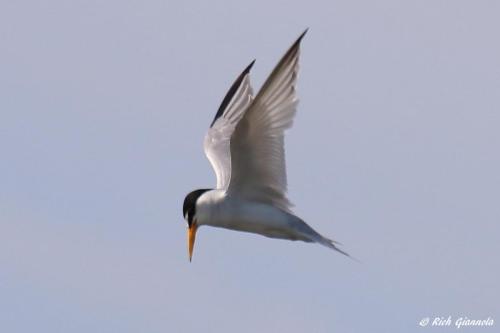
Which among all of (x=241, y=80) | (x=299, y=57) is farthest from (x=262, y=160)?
(x=241, y=80)

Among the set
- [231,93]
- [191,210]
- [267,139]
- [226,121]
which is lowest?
[191,210]

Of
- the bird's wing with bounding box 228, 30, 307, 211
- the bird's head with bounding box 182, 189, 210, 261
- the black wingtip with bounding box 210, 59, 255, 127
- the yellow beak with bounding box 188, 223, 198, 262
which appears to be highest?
the black wingtip with bounding box 210, 59, 255, 127

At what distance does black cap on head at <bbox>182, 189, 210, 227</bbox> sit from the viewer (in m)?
→ 14.2

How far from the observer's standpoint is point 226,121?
53.3 feet

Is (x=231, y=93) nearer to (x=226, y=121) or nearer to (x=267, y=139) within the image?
(x=226, y=121)

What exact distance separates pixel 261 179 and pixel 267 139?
507 mm

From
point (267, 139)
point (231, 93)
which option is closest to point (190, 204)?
point (267, 139)

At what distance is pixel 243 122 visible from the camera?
13234 mm

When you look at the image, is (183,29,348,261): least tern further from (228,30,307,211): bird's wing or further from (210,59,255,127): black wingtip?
(210,59,255,127): black wingtip

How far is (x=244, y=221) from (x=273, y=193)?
0.37 meters

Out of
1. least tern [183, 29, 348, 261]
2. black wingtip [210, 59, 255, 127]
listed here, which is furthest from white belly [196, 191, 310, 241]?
black wingtip [210, 59, 255, 127]

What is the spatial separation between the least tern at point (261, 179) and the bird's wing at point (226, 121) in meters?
0.69

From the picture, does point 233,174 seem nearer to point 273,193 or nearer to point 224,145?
point 273,193

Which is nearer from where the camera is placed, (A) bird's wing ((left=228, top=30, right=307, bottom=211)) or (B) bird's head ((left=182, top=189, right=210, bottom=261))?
(A) bird's wing ((left=228, top=30, right=307, bottom=211))
